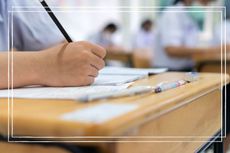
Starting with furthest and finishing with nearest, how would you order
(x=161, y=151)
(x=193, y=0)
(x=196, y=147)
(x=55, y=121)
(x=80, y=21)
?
(x=80, y=21) → (x=193, y=0) → (x=196, y=147) → (x=161, y=151) → (x=55, y=121)

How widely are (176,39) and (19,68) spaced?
1.63 metres

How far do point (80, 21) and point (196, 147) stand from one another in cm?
386

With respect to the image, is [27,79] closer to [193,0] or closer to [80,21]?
[193,0]

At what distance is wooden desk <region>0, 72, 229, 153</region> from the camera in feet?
A: 1.09

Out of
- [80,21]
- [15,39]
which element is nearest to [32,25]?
[15,39]

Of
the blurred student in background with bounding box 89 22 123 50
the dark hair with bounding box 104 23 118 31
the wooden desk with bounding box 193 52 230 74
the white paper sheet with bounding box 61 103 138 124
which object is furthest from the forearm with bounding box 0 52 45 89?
the dark hair with bounding box 104 23 118 31

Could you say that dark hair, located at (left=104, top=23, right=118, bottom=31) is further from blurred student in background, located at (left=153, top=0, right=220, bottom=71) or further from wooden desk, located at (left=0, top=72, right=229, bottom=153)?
wooden desk, located at (left=0, top=72, right=229, bottom=153)

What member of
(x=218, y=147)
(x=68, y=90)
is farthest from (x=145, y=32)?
(x=68, y=90)

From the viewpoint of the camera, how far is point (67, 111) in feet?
1.26

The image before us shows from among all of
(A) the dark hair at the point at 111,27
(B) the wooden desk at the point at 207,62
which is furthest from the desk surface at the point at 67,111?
(A) the dark hair at the point at 111,27

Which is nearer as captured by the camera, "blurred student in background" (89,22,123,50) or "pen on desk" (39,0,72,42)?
"pen on desk" (39,0,72,42)

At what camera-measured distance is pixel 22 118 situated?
1.20ft

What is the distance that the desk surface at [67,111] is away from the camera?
0.32 m

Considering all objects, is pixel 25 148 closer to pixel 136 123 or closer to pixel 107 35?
pixel 136 123
